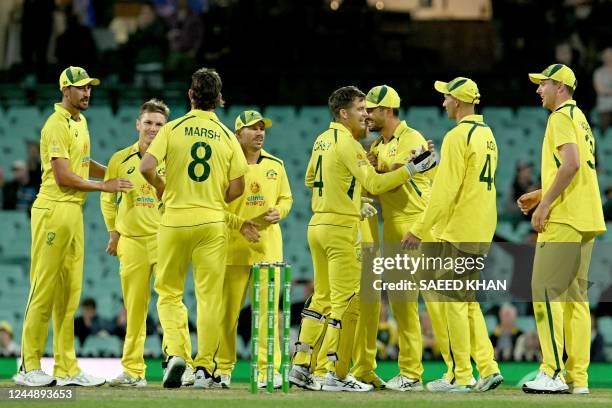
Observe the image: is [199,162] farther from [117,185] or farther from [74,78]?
[74,78]

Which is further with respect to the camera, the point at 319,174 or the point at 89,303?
the point at 89,303

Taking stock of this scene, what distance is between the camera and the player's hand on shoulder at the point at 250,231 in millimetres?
9727

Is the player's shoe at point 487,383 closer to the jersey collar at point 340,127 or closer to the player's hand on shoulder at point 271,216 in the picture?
the player's hand on shoulder at point 271,216

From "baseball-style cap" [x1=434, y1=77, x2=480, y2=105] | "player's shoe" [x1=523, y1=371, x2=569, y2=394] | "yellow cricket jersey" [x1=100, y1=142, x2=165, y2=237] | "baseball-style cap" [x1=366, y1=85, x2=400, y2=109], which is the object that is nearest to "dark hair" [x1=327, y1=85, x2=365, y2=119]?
"baseball-style cap" [x1=366, y1=85, x2=400, y2=109]

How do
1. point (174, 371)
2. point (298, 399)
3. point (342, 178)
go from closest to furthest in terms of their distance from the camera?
point (298, 399), point (174, 371), point (342, 178)

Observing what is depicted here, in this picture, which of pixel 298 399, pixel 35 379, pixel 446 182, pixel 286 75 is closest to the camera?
pixel 298 399

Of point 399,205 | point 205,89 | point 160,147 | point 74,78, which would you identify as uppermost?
point 74,78

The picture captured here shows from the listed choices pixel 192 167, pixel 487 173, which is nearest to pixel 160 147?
pixel 192 167

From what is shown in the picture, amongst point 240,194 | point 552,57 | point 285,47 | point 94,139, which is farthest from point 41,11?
point 240,194

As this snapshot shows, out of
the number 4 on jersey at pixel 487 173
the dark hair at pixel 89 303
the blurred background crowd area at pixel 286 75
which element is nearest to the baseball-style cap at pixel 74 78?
the number 4 on jersey at pixel 487 173

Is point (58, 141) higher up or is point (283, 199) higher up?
point (58, 141)

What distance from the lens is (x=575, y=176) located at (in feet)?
30.9

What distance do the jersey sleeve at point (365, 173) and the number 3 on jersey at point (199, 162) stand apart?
1088mm

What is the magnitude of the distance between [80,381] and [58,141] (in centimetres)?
181
